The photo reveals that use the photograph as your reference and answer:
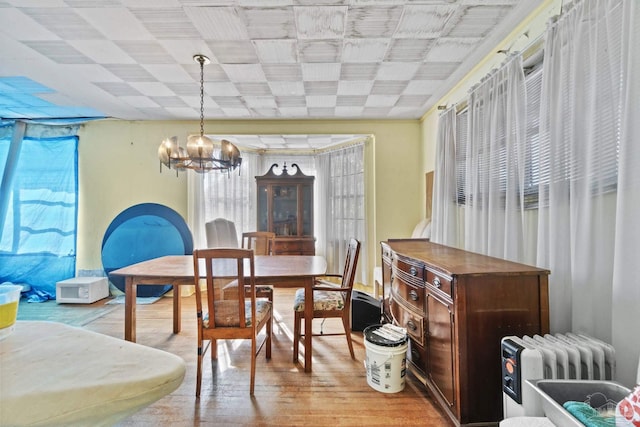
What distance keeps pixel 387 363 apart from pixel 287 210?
122 inches

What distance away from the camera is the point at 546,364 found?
1190mm

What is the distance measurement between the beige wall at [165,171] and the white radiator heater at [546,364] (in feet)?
8.96

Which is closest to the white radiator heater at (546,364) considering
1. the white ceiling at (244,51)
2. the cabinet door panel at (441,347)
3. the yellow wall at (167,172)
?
the cabinet door panel at (441,347)

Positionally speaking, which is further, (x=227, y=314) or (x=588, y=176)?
(x=227, y=314)

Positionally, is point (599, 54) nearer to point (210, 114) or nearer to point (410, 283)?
point (410, 283)

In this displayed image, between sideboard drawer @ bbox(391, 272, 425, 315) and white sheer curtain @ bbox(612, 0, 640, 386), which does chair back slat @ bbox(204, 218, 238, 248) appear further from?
white sheer curtain @ bbox(612, 0, 640, 386)

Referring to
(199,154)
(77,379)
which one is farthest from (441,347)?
(199,154)

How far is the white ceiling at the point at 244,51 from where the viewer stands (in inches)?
72.2

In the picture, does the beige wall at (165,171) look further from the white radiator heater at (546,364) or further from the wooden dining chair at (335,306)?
the white radiator heater at (546,364)

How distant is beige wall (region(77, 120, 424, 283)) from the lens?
3896mm

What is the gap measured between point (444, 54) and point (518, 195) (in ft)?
4.44

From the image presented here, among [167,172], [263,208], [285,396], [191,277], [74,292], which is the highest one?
[167,172]

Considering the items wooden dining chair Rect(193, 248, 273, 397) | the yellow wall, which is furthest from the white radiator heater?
the yellow wall

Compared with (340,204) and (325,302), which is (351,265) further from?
(340,204)
